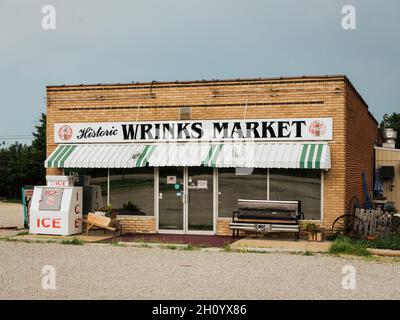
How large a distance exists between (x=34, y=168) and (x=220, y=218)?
33.3 metres

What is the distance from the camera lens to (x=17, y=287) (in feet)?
29.1

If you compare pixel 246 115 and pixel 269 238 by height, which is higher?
pixel 246 115

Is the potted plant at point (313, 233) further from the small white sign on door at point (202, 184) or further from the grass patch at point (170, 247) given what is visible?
the grass patch at point (170, 247)

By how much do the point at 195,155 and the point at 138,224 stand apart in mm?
2959

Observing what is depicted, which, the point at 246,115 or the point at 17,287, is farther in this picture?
the point at 246,115

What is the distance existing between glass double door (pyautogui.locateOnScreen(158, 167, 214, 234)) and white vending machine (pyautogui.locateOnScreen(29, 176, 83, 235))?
257cm

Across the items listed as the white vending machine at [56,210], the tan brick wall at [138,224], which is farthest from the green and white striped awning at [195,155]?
the tan brick wall at [138,224]

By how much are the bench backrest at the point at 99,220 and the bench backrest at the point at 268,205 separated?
3919 mm

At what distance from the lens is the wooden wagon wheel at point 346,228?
49.7 ft

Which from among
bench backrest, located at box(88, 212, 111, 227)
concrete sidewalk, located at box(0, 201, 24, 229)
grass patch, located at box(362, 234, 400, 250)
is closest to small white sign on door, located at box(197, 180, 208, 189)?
bench backrest, located at box(88, 212, 111, 227)

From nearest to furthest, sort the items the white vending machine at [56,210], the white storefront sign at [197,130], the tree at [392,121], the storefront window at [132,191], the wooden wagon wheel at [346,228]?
the wooden wagon wheel at [346,228] < the white storefront sign at [197,130] < the white vending machine at [56,210] < the storefront window at [132,191] < the tree at [392,121]

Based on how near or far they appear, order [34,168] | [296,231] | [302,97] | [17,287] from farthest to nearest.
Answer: [34,168]
[302,97]
[296,231]
[17,287]
